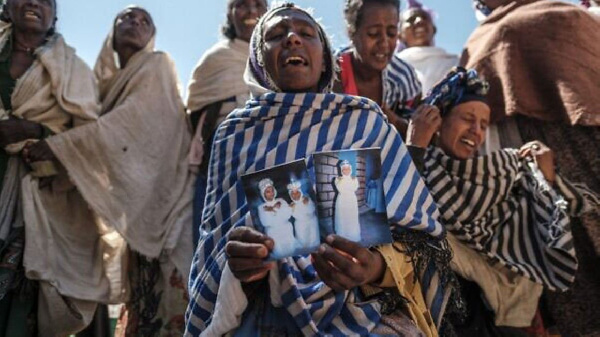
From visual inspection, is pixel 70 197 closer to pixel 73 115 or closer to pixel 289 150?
pixel 73 115

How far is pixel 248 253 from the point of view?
2.04 m

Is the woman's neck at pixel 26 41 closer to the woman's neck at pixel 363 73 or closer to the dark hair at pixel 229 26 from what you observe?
the dark hair at pixel 229 26

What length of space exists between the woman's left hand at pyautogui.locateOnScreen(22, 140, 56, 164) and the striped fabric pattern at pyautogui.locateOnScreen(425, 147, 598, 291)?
2245 mm

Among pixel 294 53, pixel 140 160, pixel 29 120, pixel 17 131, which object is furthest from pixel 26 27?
pixel 294 53

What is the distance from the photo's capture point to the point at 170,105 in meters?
4.78

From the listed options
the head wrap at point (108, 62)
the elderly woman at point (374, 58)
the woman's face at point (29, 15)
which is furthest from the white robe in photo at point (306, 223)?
the head wrap at point (108, 62)

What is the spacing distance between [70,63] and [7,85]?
1.54 ft

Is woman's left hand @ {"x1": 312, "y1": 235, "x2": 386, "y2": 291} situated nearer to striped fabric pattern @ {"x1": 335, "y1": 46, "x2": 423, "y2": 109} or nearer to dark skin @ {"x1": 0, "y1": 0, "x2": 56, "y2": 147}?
striped fabric pattern @ {"x1": 335, "y1": 46, "x2": 423, "y2": 109}

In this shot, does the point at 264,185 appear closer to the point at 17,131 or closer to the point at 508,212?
the point at 508,212

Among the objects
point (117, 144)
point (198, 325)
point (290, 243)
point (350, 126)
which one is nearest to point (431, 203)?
point (350, 126)

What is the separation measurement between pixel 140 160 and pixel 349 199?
2.74 meters

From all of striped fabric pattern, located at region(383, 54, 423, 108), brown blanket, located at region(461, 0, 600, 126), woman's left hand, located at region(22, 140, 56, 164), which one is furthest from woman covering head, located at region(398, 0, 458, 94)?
woman's left hand, located at region(22, 140, 56, 164)

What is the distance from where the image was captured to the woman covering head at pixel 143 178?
13.8 feet

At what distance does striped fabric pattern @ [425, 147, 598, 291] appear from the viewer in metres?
3.31
